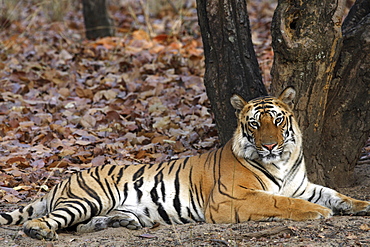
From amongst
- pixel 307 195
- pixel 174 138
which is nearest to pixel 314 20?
pixel 307 195

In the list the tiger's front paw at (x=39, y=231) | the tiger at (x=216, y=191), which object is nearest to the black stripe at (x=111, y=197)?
the tiger at (x=216, y=191)

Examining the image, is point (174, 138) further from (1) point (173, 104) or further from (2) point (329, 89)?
(2) point (329, 89)

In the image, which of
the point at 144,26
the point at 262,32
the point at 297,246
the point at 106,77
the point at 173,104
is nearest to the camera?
the point at 297,246

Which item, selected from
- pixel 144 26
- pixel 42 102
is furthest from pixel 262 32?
pixel 42 102

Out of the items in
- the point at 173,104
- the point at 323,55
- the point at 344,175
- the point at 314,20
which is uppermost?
the point at 314,20

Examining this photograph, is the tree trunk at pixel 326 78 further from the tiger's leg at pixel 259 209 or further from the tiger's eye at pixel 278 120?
the tiger's leg at pixel 259 209

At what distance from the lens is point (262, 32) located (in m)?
11.6

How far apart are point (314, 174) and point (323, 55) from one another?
1.20 metres

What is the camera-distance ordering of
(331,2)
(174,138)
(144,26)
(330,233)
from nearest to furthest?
(330,233) < (331,2) < (174,138) < (144,26)

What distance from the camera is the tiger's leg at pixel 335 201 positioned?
14.1ft

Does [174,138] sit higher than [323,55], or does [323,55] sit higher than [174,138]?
[323,55]

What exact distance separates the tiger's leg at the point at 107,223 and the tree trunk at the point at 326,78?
1.77 m

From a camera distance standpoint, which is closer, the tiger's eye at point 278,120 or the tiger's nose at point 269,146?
the tiger's nose at point 269,146

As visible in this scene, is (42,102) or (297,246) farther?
(42,102)
